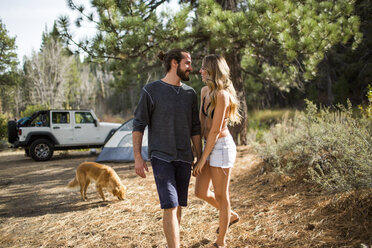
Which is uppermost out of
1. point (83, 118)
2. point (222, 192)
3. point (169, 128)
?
point (83, 118)

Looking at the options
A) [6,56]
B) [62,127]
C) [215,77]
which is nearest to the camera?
[215,77]

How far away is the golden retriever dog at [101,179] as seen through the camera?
15.5 ft

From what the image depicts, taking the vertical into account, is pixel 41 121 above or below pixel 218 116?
above

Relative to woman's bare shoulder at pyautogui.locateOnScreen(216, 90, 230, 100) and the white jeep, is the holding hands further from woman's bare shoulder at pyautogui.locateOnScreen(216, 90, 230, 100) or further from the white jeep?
the white jeep

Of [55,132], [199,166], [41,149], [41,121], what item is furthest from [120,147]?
[199,166]

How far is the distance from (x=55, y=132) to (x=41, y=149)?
76 cm

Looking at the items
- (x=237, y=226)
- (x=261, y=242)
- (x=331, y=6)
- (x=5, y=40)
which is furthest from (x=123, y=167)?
(x=5, y=40)

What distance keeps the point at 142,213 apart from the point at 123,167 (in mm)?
3773

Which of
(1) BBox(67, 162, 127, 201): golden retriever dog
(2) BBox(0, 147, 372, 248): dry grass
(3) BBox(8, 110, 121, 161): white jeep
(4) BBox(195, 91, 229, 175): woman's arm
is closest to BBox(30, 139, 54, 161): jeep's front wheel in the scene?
(3) BBox(8, 110, 121, 161): white jeep

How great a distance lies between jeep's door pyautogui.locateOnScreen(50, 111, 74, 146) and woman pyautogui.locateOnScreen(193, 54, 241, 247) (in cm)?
905

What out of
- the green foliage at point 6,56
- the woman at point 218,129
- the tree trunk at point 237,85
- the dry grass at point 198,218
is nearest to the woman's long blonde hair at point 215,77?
the woman at point 218,129

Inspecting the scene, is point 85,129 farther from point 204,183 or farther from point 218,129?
point 218,129

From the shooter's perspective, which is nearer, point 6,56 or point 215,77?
point 215,77

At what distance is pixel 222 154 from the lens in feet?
8.33
